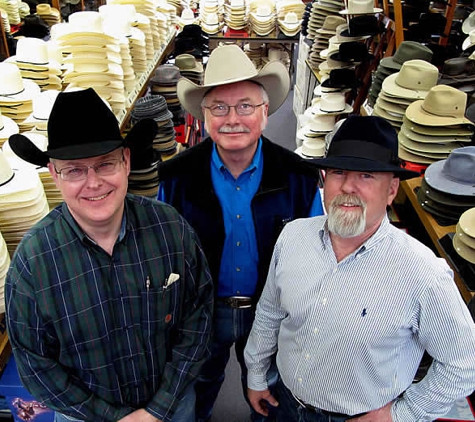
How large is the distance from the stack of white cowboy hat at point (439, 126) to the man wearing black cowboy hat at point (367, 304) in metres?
1.33

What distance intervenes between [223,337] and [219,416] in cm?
96

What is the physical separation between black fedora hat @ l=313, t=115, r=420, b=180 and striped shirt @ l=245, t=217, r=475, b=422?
0.24m

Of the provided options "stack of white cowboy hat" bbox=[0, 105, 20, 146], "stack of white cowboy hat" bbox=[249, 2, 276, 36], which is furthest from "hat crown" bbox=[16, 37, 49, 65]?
"stack of white cowboy hat" bbox=[249, 2, 276, 36]

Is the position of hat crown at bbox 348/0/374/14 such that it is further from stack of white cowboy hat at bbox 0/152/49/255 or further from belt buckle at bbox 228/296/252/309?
stack of white cowboy hat at bbox 0/152/49/255

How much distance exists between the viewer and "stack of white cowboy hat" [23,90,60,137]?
2.76 meters

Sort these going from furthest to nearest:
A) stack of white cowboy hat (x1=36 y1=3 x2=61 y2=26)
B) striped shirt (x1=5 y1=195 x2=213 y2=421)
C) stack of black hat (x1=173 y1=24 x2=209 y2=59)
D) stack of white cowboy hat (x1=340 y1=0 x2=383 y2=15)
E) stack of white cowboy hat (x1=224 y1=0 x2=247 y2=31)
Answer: stack of white cowboy hat (x1=224 y1=0 x2=247 y2=31) → stack of white cowboy hat (x1=36 y1=3 x2=61 y2=26) → stack of black hat (x1=173 y1=24 x2=209 y2=59) → stack of white cowboy hat (x1=340 y1=0 x2=383 y2=15) → striped shirt (x1=5 y1=195 x2=213 y2=421)

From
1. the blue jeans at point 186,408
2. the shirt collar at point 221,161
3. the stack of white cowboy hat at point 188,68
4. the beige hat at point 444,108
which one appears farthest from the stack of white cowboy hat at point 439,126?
the stack of white cowboy hat at point 188,68

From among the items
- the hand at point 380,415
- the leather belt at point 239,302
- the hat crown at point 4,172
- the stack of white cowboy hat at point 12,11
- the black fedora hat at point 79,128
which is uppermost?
the black fedora hat at point 79,128

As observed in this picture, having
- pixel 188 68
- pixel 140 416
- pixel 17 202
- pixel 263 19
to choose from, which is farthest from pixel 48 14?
pixel 140 416

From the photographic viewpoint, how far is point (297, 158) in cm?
213

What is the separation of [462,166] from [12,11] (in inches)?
293

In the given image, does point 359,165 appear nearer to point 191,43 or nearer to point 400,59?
point 400,59

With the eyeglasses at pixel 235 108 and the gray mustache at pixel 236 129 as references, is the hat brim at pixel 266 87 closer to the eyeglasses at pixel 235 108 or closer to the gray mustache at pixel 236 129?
the eyeglasses at pixel 235 108

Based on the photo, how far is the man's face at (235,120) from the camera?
6.25 ft
